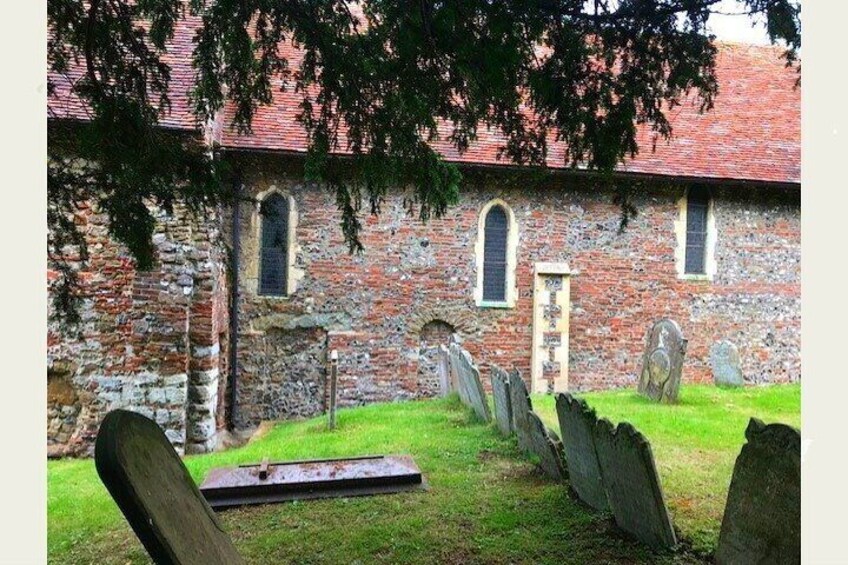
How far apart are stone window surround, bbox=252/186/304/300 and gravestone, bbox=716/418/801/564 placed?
8.74m

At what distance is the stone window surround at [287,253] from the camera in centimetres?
1056

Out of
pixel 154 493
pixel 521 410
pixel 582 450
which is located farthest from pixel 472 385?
pixel 154 493

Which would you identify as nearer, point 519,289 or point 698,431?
point 698,431

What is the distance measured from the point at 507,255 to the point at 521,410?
585 centimetres

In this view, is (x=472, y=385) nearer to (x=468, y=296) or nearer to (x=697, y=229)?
(x=468, y=296)

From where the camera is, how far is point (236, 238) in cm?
1045

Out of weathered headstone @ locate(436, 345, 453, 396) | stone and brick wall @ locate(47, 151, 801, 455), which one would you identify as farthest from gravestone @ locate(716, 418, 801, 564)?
stone and brick wall @ locate(47, 151, 801, 455)

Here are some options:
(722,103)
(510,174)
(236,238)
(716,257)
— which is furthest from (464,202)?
(722,103)

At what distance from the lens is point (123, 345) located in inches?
314

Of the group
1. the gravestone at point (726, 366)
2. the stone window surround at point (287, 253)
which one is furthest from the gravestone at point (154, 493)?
the gravestone at point (726, 366)

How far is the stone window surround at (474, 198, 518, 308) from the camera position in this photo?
11.3 m

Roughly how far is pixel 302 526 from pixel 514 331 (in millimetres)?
7696

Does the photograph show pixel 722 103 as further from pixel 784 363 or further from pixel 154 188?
pixel 154 188

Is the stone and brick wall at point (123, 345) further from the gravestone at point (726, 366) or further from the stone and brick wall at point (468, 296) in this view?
the gravestone at point (726, 366)
